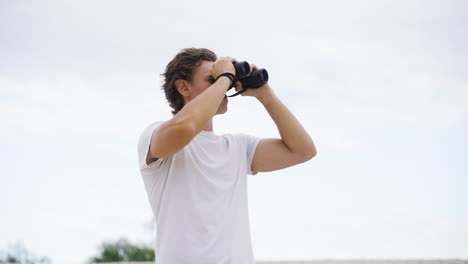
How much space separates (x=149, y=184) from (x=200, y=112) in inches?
19.8

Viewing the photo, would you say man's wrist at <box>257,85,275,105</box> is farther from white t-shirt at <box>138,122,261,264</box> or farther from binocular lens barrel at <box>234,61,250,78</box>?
white t-shirt at <box>138,122,261,264</box>

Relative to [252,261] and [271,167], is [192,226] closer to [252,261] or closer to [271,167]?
[252,261]

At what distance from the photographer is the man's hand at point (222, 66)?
9.12 feet

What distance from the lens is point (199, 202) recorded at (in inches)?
102

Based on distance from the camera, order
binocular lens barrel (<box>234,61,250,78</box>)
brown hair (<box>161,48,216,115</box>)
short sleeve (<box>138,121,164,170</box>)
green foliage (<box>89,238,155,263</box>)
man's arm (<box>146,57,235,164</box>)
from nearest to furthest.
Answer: man's arm (<box>146,57,235,164</box>)
short sleeve (<box>138,121,164,170</box>)
binocular lens barrel (<box>234,61,250,78</box>)
brown hair (<box>161,48,216,115</box>)
green foliage (<box>89,238,155,263</box>)

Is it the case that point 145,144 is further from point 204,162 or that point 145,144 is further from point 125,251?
point 125,251

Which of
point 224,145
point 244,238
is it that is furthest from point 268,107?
point 244,238

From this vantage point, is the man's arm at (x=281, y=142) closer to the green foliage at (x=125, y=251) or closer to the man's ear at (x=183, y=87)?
the man's ear at (x=183, y=87)

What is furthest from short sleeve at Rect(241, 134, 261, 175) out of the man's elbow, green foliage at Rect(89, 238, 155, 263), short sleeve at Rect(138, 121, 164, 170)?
green foliage at Rect(89, 238, 155, 263)

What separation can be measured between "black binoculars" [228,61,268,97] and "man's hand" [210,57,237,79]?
0.05 m

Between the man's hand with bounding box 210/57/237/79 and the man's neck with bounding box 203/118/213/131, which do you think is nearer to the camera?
the man's hand with bounding box 210/57/237/79

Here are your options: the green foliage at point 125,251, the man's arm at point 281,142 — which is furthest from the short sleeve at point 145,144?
the green foliage at point 125,251

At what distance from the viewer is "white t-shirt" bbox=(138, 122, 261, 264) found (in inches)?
99.3

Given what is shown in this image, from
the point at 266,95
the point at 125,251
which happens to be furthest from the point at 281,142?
the point at 125,251
